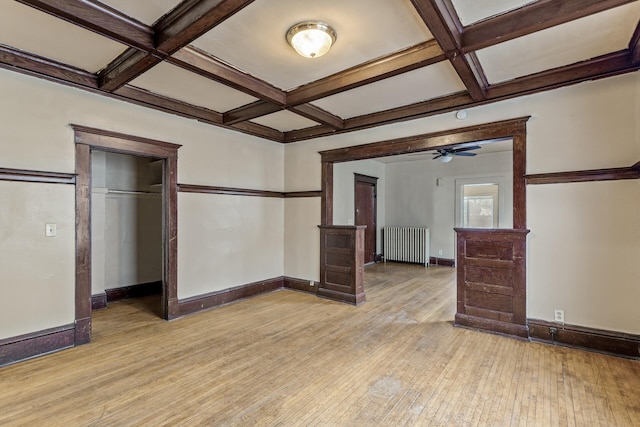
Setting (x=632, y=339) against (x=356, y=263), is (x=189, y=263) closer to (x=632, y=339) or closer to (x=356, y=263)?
(x=356, y=263)

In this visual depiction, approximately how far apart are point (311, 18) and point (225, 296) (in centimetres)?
361

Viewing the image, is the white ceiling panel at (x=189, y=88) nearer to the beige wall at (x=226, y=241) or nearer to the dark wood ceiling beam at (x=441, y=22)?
the beige wall at (x=226, y=241)

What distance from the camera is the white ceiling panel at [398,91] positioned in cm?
299

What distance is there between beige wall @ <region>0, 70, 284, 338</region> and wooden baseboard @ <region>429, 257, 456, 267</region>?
5345 millimetres

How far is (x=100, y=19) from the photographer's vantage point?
6.79ft

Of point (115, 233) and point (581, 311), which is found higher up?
point (115, 233)

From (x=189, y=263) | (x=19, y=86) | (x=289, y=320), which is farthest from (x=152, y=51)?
(x=289, y=320)

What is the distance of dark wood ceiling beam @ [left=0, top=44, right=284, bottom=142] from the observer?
8.57 feet

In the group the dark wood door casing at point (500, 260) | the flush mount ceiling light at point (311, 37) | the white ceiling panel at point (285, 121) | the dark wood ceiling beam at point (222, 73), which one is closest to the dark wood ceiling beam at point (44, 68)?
the dark wood ceiling beam at point (222, 73)

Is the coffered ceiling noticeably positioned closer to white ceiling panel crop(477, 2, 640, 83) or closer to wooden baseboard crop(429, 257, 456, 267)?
white ceiling panel crop(477, 2, 640, 83)

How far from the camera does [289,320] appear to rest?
12.3ft

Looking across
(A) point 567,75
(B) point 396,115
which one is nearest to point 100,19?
(B) point 396,115

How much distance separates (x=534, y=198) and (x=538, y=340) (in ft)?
4.72

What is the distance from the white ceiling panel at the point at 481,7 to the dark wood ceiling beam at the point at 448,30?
0.14ft
